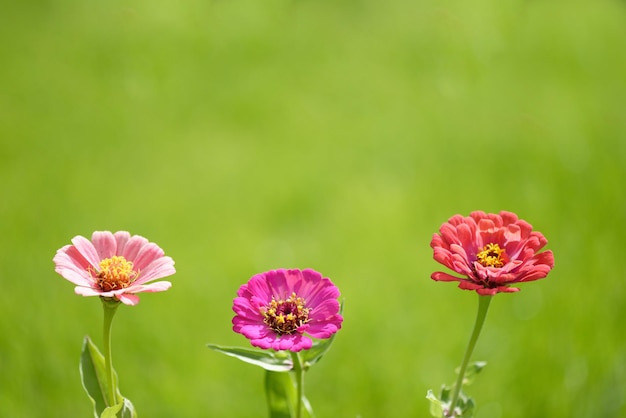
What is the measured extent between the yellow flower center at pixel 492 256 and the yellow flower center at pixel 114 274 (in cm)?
44

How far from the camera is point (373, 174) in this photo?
277 cm

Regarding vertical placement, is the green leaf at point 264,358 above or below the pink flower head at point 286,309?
below

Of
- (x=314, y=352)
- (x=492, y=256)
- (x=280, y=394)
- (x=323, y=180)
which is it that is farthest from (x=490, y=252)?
(x=323, y=180)

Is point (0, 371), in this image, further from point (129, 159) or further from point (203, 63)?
point (203, 63)

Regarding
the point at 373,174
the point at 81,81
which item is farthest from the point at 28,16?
the point at 373,174

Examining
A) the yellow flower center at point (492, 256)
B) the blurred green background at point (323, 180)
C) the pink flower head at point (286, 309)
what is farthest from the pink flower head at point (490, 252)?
the blurred green background at point (323, 180)

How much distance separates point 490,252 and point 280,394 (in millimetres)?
369

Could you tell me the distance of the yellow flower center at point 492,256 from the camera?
3.04ft

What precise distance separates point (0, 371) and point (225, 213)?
1.05 meters

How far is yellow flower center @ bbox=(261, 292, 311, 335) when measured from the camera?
90 centimetres

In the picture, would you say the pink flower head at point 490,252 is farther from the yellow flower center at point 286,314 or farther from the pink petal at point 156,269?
the pink petal at point 156,269

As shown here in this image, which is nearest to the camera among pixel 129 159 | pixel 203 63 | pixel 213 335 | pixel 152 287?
pixel 152 287

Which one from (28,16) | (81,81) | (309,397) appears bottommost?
(309,397)

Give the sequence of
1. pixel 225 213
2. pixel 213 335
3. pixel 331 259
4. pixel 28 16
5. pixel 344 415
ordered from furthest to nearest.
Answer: pixel 28 16 < pixel 225 213 < pixel 331 259 < pixel 213 335 < pixel 344 415
